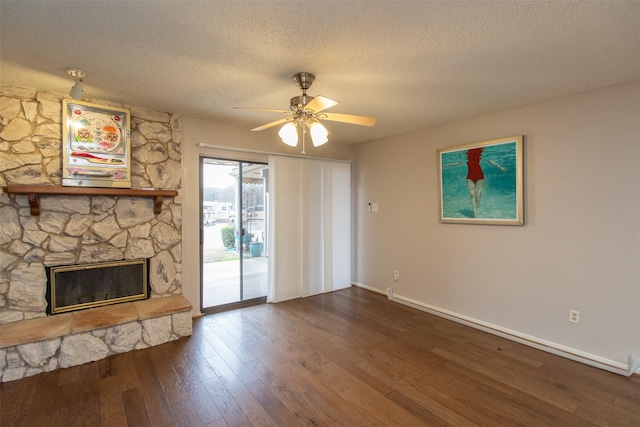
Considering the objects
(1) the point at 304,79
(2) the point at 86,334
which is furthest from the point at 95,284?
(1) the point at 304,79

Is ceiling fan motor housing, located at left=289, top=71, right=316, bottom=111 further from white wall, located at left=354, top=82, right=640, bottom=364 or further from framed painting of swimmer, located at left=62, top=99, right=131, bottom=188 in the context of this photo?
white wall, located at left=354, top=82, right=640, bottom=364

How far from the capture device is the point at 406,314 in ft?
12.9

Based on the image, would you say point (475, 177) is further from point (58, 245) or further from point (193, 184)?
point (58, 245)

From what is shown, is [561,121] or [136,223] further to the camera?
[136,223]

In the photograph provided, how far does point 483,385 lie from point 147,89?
12.7 feet

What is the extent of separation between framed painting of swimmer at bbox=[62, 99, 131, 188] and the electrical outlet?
15.3 feet

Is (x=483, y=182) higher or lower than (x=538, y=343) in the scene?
higher

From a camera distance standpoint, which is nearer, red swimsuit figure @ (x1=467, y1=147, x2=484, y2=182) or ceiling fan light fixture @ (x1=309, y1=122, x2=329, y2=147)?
ceiling fan light fixture @ (x1=309, y1=122, x2=329, y2=147)

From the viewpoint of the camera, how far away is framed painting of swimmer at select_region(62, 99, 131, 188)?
116 inches

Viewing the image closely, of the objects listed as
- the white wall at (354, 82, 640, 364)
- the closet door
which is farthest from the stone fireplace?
the white wall at (354, 82, 640, 364)

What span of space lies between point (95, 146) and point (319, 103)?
2.45m

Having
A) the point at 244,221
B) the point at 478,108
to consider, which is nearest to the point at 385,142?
the point at 478,108

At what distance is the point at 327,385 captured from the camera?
2.36m

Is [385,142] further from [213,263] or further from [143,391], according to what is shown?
[143,391]
